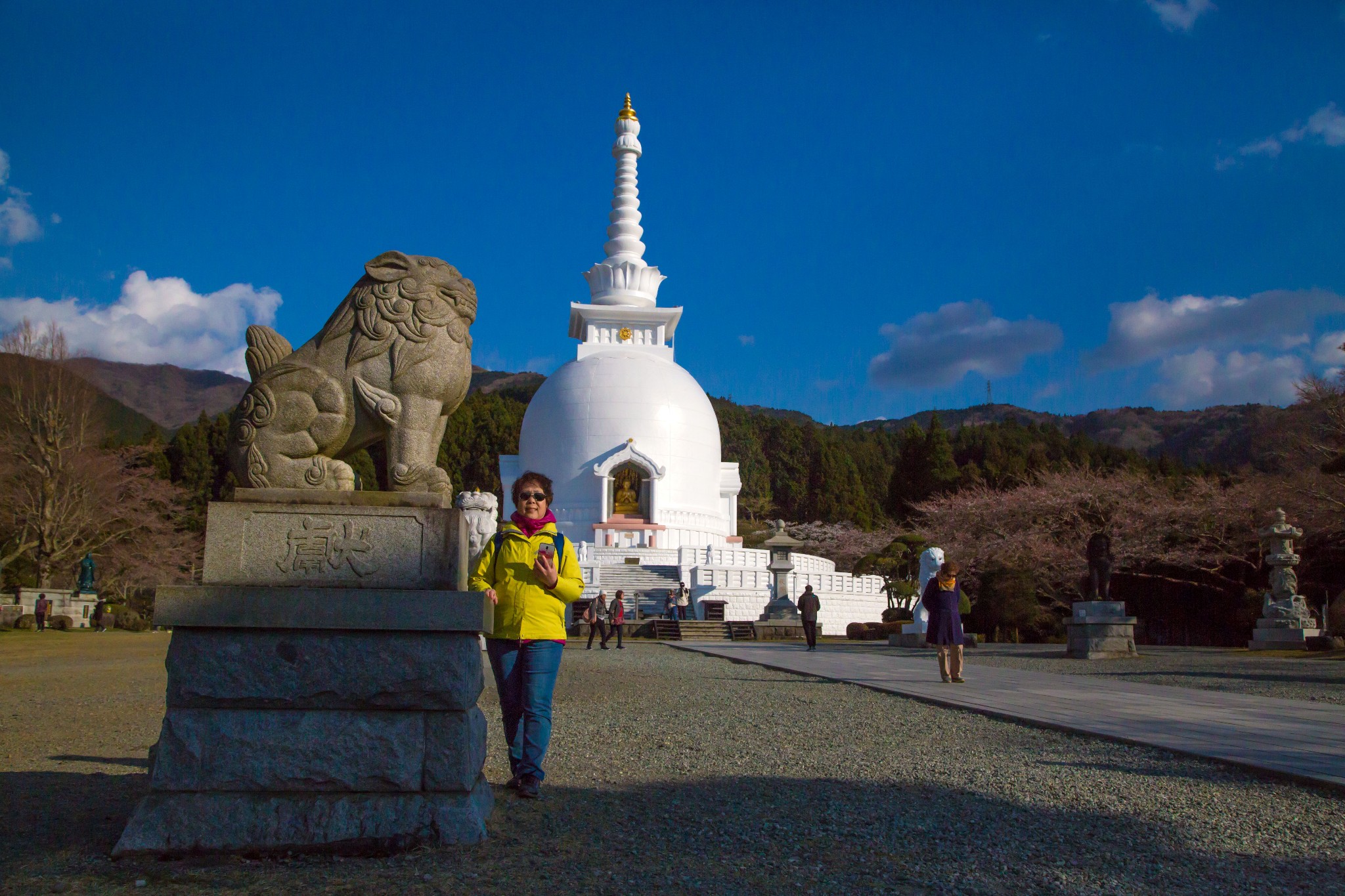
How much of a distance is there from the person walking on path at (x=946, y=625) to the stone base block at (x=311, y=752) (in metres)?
8.27

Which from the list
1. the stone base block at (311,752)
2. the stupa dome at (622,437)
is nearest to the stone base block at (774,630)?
the stupa dome at (622,437)

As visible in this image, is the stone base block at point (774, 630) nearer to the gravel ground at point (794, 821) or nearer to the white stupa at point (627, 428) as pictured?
the white stupa at point (627, 428)

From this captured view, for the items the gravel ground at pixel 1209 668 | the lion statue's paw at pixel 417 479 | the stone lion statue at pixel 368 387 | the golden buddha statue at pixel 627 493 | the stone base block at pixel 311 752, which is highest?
the golden buddha statue at pixel 627 493

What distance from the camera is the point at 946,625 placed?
11453 millimetres

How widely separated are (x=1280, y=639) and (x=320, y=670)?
23.2 m

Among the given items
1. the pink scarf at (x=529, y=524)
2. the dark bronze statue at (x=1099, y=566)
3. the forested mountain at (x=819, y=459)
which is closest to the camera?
the pink scarf at (x=529, y=524)

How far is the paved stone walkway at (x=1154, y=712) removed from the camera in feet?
20.0

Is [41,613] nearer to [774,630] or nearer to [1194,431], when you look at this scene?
[774,630]

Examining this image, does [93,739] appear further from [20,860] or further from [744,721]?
[744,721]

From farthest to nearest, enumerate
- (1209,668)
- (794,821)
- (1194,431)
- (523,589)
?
(1194,431), (1209,668), (523,589), (794,821)

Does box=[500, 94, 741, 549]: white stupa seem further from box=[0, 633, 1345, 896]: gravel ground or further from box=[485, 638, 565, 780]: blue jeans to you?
box=[485, 638, 565, 780]: blue jeans

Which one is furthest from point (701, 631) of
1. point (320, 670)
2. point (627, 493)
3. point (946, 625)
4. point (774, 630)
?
point (320, 670)

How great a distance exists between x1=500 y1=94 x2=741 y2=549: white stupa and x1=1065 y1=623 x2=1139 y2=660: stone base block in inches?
836

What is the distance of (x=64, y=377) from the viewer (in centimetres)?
3378
